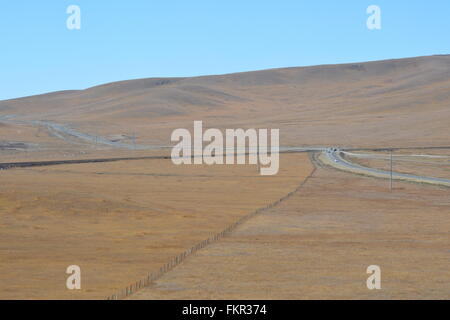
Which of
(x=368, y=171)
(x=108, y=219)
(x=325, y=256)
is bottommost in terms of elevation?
(x=325, y=256)

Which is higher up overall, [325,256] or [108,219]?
[108,219]

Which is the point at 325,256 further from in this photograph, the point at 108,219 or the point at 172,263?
the point at 108,219

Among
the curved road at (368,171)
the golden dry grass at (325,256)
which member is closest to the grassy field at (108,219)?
the golden dry grass at (325,256)

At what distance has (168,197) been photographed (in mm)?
47500

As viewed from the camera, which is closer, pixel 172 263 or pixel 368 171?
pixel 172 263

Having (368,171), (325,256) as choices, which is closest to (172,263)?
(325,256)

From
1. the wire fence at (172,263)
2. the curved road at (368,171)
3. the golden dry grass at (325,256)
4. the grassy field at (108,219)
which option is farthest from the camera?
the curved road at (368,171)

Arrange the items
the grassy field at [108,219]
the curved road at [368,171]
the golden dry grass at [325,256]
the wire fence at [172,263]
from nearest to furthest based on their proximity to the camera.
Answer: the wire fence at [172,263]
the golden dry grass at [325,256]
the grassy field at [108,219]
the curved road at [368,171]

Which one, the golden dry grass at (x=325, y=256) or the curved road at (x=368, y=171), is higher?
the curved road at (x=368, y=171)

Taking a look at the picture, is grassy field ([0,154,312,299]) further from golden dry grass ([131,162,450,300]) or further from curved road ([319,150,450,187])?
curved road ([319,150,450,187])

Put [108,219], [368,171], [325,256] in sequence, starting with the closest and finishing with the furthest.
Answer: [325,256], [108,219], [368,171]

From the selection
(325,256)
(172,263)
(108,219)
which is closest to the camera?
(172,263)

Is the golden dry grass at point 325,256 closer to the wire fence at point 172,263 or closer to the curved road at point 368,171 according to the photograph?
the wire fence at point 172,263
